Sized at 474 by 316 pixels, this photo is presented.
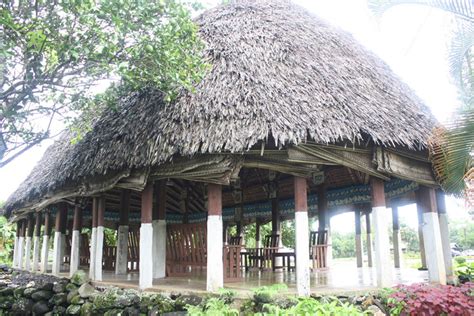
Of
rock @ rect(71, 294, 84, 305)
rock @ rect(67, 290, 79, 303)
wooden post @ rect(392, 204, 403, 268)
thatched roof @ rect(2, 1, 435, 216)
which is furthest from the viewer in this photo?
wooden post @ rect(392, 204, 403, 268)

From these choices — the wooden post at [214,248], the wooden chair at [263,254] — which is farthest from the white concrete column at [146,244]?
the wooden chair at [263,254]

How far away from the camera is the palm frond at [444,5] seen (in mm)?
5332

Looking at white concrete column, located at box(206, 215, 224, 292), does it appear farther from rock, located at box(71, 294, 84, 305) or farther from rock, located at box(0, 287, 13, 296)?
rock, located at box(0, 287, 13, 296)

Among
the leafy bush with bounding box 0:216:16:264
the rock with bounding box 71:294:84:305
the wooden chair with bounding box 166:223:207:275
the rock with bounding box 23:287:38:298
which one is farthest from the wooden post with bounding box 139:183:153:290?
the leafy bush with bounding box 0:216:16:264

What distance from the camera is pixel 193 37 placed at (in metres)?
6.62

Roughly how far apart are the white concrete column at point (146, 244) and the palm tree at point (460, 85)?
465cm

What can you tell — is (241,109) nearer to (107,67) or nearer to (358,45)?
(107,67)

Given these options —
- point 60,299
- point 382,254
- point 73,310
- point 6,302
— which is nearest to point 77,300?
point 73,310

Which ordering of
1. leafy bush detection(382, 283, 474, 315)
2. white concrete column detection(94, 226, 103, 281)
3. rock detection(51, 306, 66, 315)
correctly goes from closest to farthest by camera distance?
leafy bush detection(382, 283, 474, 315) → rock detection(51, 306, 66, 315) → white concrete column detection(94, 226, 103, 281)

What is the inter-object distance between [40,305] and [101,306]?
89.7 inches

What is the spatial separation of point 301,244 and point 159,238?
10.6ft

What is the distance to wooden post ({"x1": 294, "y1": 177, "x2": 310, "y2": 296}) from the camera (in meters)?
6.04

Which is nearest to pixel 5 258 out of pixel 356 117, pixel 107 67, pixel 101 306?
pixel 101 306

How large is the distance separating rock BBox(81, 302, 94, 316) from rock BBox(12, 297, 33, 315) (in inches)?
76.7
